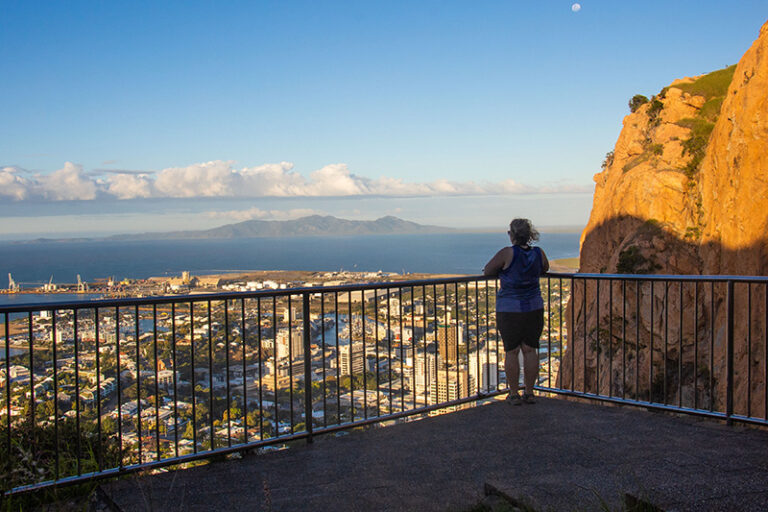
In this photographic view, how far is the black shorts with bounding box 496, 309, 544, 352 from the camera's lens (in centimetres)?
621

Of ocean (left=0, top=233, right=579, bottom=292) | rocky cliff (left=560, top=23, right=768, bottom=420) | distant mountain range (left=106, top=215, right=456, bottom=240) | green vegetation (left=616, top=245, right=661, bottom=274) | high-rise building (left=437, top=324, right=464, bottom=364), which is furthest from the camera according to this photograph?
distant mountain range (left=106, top=215, right=456, bottom=240)

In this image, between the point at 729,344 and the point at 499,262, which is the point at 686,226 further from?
the point at 499,262

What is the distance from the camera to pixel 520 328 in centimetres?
622

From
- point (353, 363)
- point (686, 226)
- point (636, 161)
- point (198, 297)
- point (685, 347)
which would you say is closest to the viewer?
point (198, 297)

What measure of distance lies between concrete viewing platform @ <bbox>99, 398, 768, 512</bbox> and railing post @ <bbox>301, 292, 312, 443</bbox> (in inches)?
8.8

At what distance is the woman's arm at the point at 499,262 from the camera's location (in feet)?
20.1

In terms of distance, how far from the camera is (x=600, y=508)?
3.67 m

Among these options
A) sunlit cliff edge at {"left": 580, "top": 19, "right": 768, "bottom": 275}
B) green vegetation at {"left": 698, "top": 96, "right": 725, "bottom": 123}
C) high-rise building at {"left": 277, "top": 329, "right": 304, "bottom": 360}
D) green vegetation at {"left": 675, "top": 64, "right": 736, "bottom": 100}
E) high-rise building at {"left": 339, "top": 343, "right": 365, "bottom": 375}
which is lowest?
high-rise building at {"left": 339, "top": 343, "right": 365, "bottom": 375}

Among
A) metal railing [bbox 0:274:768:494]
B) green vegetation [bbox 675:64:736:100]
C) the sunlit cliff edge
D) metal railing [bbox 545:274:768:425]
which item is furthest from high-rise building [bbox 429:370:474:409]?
green vegetation [bbox 675:64:736:100]

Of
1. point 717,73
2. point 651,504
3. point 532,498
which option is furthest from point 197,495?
point 717,73

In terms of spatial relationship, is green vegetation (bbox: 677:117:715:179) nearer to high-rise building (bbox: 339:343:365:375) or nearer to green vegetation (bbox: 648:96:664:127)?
green vegetation (bbox: 648:96:664:127)

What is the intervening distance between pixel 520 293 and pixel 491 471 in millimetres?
2164

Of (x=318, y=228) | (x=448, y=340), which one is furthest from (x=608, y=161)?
(x=318, y=228)

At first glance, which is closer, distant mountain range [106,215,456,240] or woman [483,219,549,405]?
woman [483,219,549,405]
